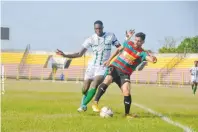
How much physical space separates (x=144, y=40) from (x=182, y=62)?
57828 millimetres

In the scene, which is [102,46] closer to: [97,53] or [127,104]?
[97,53]

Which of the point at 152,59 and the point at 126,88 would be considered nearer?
the point at 152,59

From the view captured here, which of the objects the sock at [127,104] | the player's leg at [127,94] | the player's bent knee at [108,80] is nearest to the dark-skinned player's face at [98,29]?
the player's bent knee at [108,80]

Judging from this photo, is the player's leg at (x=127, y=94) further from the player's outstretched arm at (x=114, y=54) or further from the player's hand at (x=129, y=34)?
the player's hand at (x=129, y=34)

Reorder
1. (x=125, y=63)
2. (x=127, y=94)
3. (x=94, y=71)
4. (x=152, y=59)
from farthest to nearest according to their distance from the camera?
(x=94, y=71) < (x=125, y=63) < (x=127, y=94) < (x=152, y=59)

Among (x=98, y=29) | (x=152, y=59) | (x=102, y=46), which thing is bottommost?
(x=152, y=59)

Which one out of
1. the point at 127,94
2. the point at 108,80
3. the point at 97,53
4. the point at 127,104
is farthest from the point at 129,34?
the point at 127,104

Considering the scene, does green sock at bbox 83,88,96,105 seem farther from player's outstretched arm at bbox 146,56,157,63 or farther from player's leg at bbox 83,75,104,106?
player's outstretched arm at bbox 146,56,157,63

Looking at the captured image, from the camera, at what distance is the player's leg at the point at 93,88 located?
1124 cm

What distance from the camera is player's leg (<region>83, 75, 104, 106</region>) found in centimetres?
1124

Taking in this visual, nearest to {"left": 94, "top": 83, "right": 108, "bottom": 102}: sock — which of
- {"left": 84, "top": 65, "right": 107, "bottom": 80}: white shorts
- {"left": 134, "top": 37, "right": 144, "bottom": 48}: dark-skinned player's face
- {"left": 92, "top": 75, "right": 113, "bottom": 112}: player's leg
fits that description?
Answer: {"left": 92, "top": 75, "right": 113, "bottom": 112}: player's leg

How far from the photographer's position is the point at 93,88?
11.3 meters

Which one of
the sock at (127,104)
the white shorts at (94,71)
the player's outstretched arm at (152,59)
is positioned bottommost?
the sock at (127,104)

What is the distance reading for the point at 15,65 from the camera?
2783 inches
